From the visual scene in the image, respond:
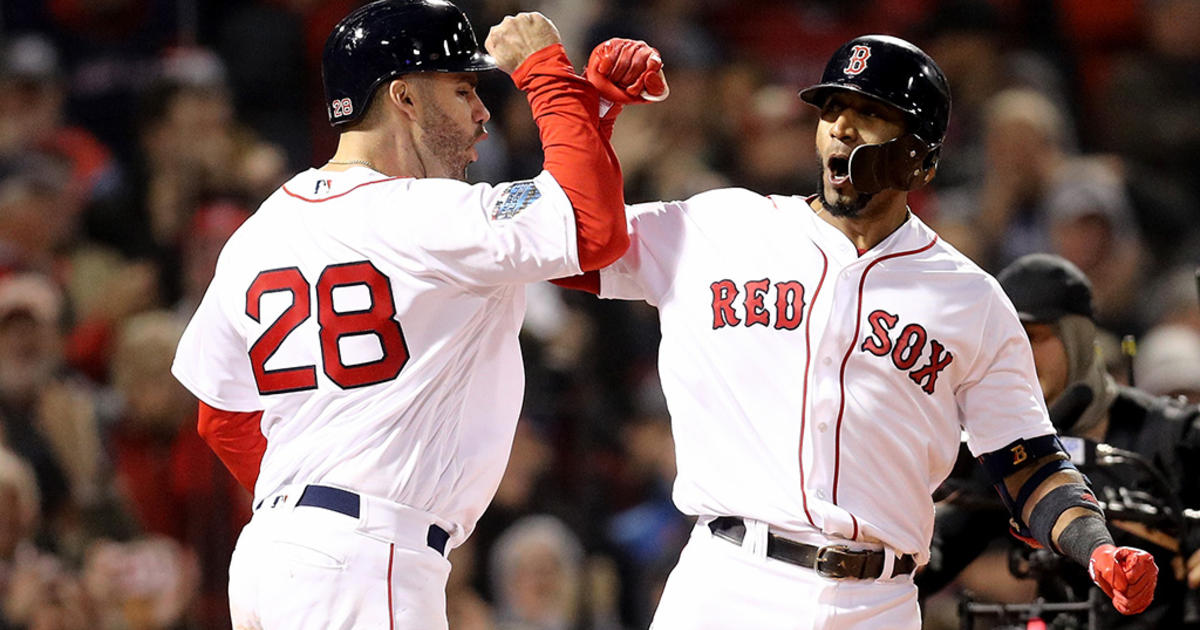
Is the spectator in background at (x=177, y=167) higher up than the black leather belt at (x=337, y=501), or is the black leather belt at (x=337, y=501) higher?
the spectator in background at (x=177, y=167)

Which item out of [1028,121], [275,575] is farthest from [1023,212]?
[275,575]

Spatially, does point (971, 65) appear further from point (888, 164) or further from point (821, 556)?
point (821, 556)

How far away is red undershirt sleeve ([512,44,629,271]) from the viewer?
3.45 metres

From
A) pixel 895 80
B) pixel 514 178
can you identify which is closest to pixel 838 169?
pixel 895 80

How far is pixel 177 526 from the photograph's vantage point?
22.3 ft

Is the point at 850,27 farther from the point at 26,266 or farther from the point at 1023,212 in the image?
the point at 26,266

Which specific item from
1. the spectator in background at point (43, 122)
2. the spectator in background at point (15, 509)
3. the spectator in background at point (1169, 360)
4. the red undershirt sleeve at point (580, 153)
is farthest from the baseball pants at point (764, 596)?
the spectator in background at point (43, 122)

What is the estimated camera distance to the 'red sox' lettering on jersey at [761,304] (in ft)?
11.6

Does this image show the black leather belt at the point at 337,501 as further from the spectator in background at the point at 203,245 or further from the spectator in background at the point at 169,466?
the spectator in background at the point at 203,245

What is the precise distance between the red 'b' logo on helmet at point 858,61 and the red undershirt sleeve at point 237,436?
159cm

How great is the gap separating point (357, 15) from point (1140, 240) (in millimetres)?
5316

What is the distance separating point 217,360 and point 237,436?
0.84 feet

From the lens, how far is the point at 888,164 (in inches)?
140

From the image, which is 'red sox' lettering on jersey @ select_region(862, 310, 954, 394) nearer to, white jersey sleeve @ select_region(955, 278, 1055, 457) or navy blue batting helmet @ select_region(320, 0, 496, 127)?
white jersey sleeve @ select_region(955, 278, 1055, 457)
